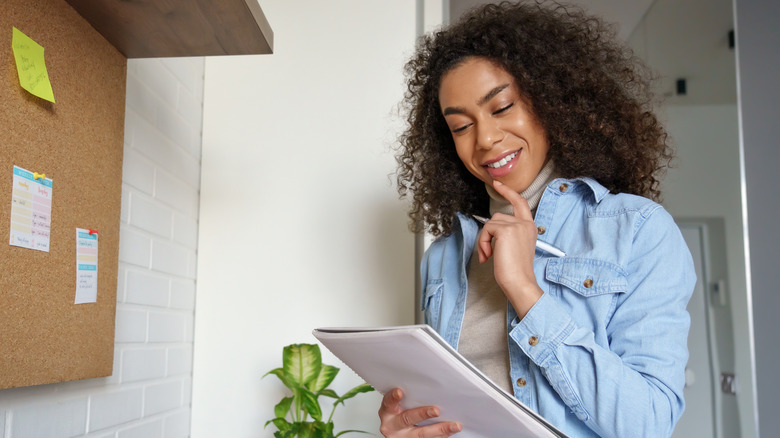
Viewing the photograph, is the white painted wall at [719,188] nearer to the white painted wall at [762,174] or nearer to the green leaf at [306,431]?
the white painted wall at [762,174]

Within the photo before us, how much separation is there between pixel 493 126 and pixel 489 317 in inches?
13.0

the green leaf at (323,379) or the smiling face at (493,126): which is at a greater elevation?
the smiling face at (493,126)

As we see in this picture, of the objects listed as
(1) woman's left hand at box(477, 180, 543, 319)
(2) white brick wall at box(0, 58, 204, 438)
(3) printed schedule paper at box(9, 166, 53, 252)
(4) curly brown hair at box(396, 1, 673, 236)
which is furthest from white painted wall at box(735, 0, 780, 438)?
(3) printed schedule paper at box(9, 166, 53, 252)

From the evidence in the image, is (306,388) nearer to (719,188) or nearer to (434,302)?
(434,302)

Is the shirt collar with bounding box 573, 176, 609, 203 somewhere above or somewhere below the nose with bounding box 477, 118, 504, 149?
below

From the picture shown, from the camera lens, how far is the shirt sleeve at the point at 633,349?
92cm

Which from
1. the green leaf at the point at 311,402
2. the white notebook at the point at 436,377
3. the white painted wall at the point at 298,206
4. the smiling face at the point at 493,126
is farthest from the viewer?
the white painted wall at the point at 298,206

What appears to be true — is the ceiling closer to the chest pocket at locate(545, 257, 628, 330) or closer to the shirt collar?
the shirt collar

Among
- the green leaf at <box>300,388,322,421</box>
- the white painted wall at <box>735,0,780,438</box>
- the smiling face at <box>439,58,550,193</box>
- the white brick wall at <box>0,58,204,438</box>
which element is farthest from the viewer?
the white painted wall at <box>735,0,780,438</box>

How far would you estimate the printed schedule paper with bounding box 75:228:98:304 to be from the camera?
1.33 metres

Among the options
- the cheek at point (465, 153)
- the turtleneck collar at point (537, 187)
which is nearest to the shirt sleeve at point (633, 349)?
the turtleneck collar at point (537, 187)

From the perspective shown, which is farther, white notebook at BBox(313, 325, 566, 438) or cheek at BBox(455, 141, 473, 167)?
cheek at BBox(455, 141, 473, 167)

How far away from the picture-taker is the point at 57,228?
1.25 m

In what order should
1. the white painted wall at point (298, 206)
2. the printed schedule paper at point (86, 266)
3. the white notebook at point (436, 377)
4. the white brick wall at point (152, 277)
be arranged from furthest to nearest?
the white painted wall at point (298, 206)
the white brick wall at point (152, 277)
the printed schedule paper at point (86, 266)
the white notebook at point (436, 377)
